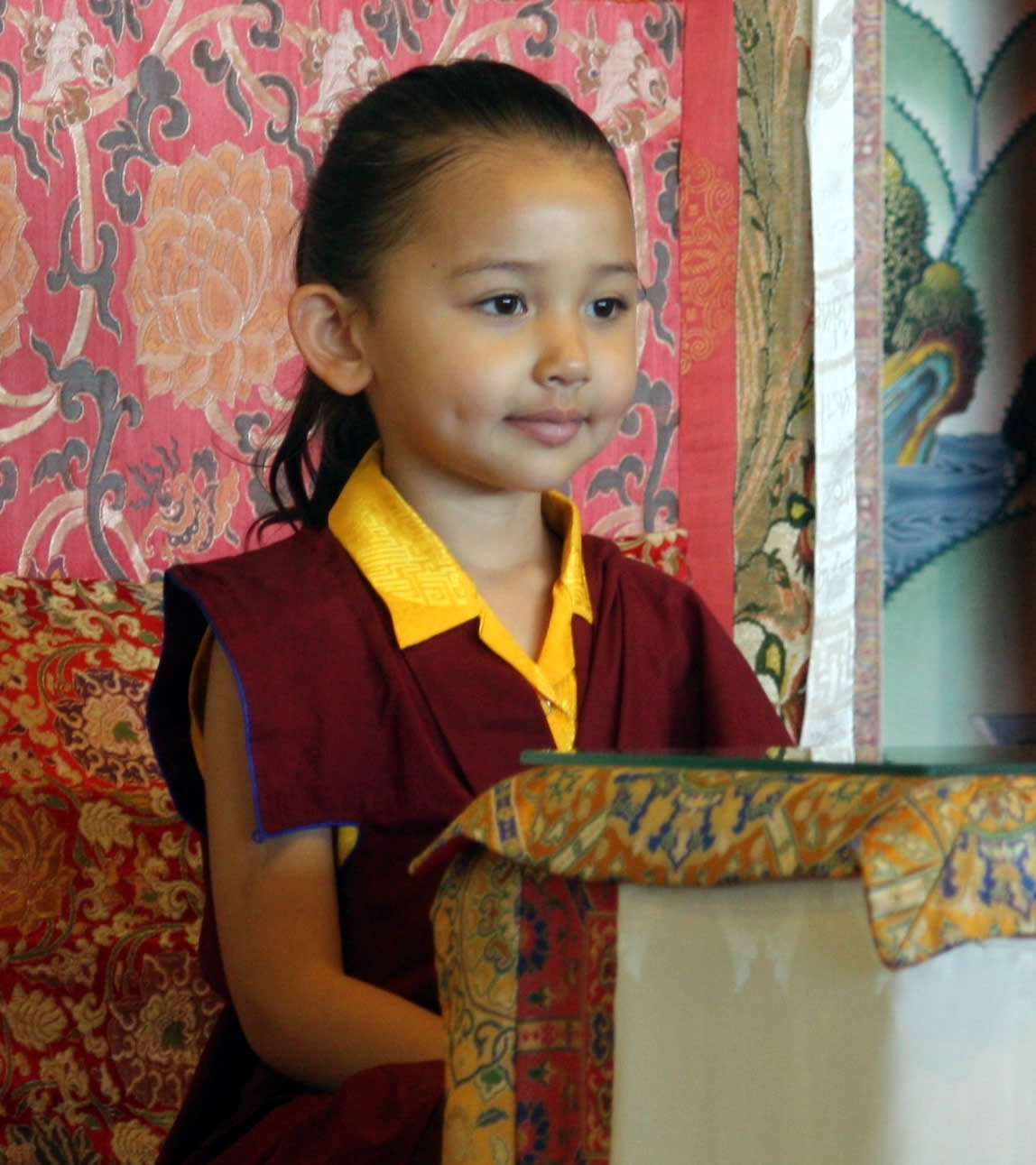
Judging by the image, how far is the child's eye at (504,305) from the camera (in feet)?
3.63

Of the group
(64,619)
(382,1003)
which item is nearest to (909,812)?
(382,1003)

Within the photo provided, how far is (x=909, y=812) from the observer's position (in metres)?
0.49

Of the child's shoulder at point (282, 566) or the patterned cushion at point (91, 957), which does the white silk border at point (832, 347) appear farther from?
the child's shoulder at point (282, 566)

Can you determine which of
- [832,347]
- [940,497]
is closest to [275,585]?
[832,347]

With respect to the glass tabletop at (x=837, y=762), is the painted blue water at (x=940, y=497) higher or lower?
higher

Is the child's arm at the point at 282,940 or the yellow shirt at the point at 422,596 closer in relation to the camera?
the child's arm at the point at 282,940

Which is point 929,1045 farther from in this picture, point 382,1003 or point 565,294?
point 565,294

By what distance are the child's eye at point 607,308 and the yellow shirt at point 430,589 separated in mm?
184

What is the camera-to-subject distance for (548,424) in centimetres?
112

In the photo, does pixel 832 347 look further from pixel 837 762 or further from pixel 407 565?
pixel 837 762

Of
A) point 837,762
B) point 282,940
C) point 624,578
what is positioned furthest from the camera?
point 624,578

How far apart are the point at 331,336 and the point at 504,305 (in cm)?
17

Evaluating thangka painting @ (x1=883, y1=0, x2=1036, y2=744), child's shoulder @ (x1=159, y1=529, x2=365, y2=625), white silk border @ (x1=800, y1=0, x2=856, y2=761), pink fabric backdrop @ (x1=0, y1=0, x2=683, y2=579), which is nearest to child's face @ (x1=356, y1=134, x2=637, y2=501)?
child's shoulder @ (x1=159, y1=529, x2=365, y2=625)

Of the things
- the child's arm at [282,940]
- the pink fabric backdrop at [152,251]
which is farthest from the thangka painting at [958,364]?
the child's arm at [282,940]
